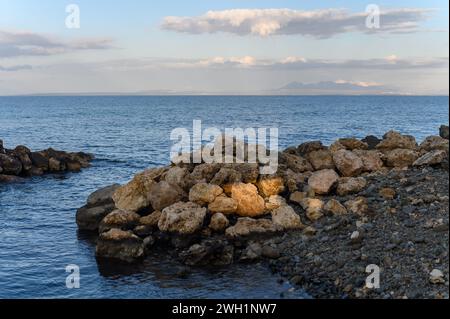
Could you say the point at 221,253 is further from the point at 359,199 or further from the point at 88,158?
the point at 88,158

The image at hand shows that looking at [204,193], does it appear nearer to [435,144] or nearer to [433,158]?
[433,158]

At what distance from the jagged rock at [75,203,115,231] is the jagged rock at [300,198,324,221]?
40.1 ft

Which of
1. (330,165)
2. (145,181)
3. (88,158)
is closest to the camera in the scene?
(145,181)

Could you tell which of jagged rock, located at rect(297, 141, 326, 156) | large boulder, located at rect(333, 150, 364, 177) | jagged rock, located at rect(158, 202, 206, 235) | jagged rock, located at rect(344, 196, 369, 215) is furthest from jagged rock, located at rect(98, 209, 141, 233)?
jagged rock, located at rect(297, 141, 326, 156)

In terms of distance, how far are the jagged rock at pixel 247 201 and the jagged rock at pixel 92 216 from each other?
8218 millimetres

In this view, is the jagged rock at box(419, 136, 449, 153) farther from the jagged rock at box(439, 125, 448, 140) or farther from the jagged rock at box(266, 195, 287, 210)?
the jagged rock at box(266, 195, 287, 210)

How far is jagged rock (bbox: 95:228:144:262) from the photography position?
89.8ft

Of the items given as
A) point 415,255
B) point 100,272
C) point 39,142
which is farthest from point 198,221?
point 39,142

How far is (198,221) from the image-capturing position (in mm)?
29375

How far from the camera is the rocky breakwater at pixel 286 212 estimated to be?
81.4 ft

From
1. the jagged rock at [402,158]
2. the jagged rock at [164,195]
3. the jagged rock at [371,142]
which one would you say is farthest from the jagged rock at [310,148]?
the jagged rock at [164,195]

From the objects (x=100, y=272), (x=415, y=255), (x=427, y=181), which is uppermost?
(x=427, y=181)

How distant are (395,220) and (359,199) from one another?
320 cm

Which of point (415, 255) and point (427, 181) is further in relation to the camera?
point (427, 181)
